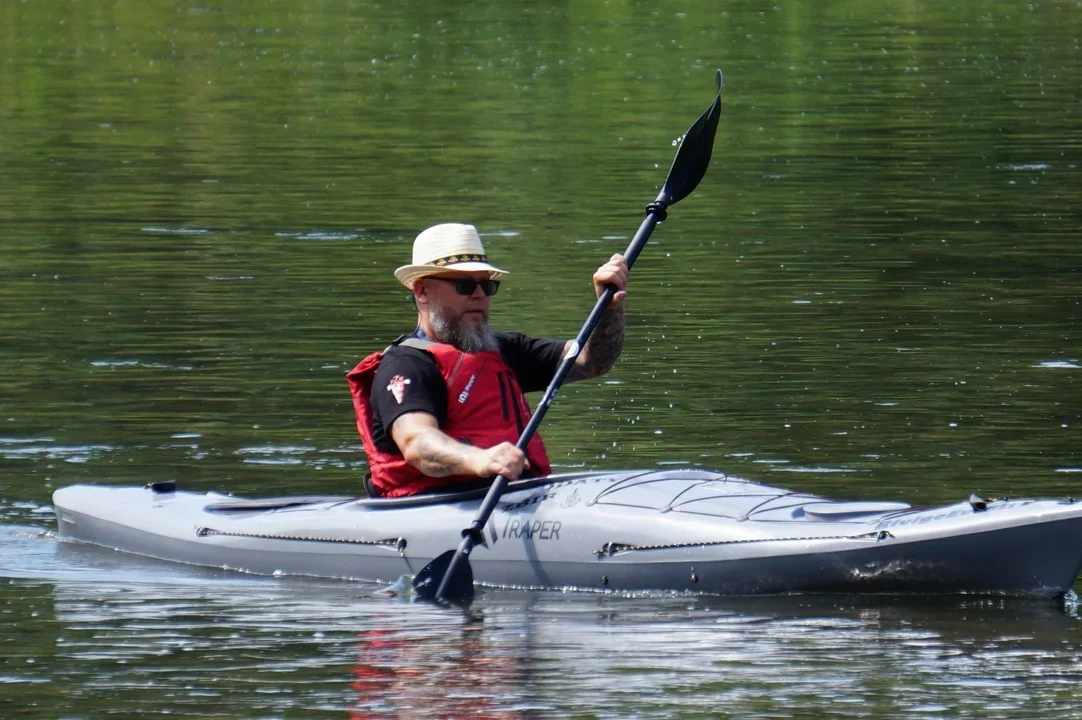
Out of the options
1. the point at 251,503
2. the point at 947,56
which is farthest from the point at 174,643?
the point at 947,56

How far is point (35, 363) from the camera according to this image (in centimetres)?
1165

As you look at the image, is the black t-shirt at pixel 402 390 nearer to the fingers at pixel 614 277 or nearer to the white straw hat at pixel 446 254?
the white straw hat at pixel 446 254

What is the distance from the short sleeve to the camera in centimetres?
730

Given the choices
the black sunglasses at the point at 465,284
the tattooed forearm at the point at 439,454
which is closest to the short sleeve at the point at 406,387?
the tattooed forearm at the point at 439,454

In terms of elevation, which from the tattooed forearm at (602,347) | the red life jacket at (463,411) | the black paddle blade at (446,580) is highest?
the tattooed forearm at (602,347)

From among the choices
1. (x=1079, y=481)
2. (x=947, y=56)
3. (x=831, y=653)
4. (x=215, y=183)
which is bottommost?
(x=831, y=653)

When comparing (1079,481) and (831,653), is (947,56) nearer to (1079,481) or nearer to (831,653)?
(1079,481)

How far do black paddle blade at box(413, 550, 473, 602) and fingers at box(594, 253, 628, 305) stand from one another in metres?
1.09

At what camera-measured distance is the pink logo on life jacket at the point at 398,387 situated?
7.32 m

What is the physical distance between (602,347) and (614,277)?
38 centimetres

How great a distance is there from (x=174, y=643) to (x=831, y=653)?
6.52ft

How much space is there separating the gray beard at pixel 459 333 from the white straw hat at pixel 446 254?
0.15m

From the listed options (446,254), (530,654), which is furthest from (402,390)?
(530,654)

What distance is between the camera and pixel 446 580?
7.18m
